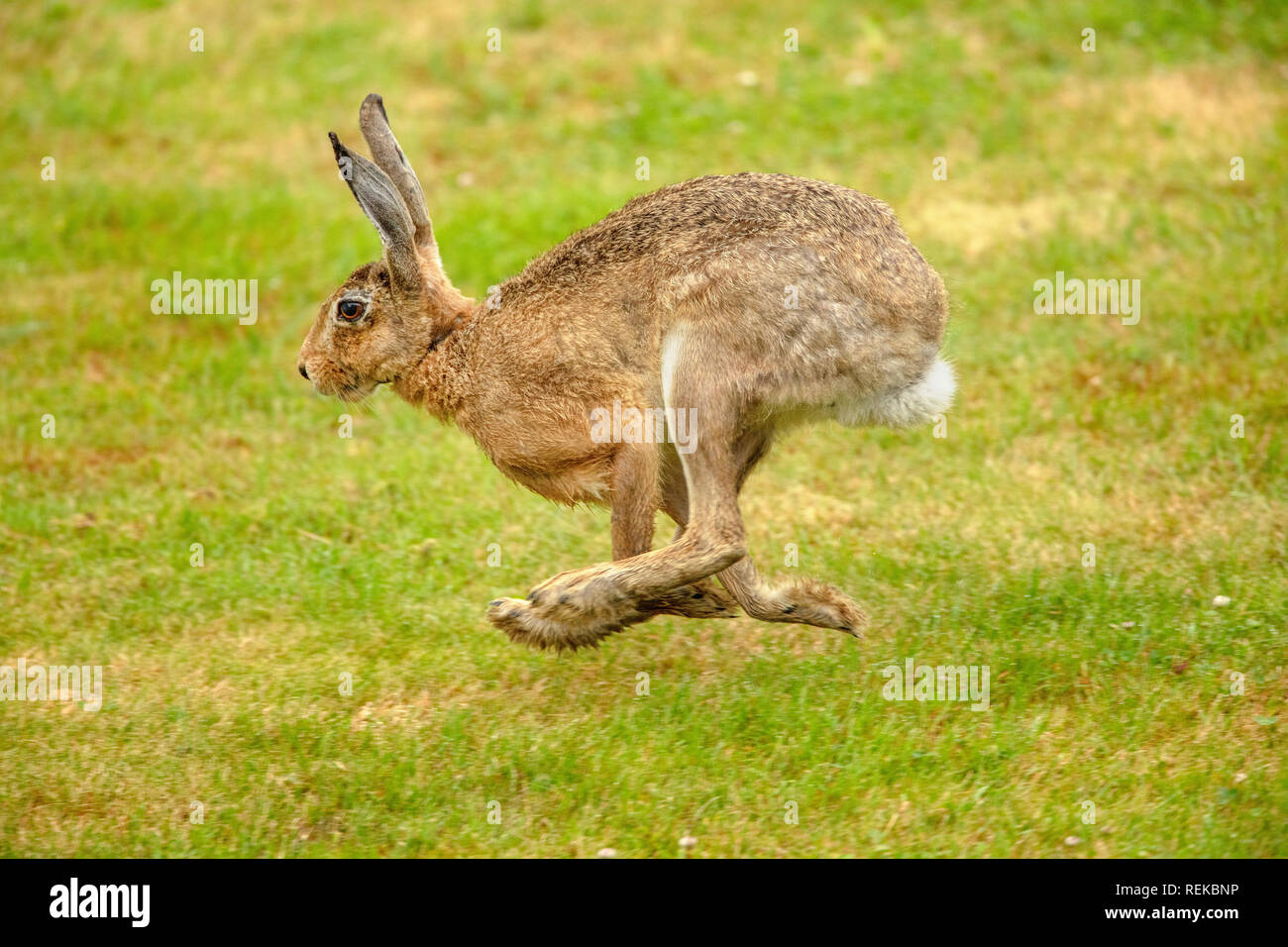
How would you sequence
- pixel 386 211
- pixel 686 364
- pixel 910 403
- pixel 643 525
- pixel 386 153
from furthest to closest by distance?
1. pixel 386 153
2. pixel 386 211
3. pixel 643 525
4. pixel 910 403
5. pixel 686 364

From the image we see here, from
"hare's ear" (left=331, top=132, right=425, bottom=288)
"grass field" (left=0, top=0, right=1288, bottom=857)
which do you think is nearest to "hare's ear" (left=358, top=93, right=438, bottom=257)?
"hare's ear" (left=331, top=132, right=425, bottom=288)

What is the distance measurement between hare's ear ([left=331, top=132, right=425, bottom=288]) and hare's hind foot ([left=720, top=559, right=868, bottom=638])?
195cm

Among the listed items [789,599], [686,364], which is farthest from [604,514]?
[686,364]

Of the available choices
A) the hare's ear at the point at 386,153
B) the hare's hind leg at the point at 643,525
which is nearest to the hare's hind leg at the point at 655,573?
the hare's hind leg at the point at 643,525

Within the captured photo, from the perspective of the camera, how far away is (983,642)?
21.2ft

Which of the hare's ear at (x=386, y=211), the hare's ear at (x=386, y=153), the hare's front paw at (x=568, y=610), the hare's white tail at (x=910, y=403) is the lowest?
the hare's front paw at (x=568, y=610)

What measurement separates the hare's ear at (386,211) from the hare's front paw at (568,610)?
1.57m

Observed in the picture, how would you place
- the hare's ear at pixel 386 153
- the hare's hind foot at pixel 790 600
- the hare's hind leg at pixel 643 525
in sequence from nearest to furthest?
the hare's hind leg at pixel 643 525, the hare's hind foot at pixel 790 600, the hare's ear at pixel 386 153

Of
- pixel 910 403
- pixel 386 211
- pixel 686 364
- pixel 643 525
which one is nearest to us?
pixel 686 364

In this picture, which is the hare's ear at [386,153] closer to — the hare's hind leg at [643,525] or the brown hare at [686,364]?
the brown hare at [686,364]

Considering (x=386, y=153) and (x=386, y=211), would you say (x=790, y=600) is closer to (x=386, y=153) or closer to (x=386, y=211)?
(x=386, y=211)

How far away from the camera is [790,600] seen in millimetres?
6148

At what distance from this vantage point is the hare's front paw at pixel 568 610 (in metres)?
5.88

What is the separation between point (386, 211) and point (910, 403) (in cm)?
235
